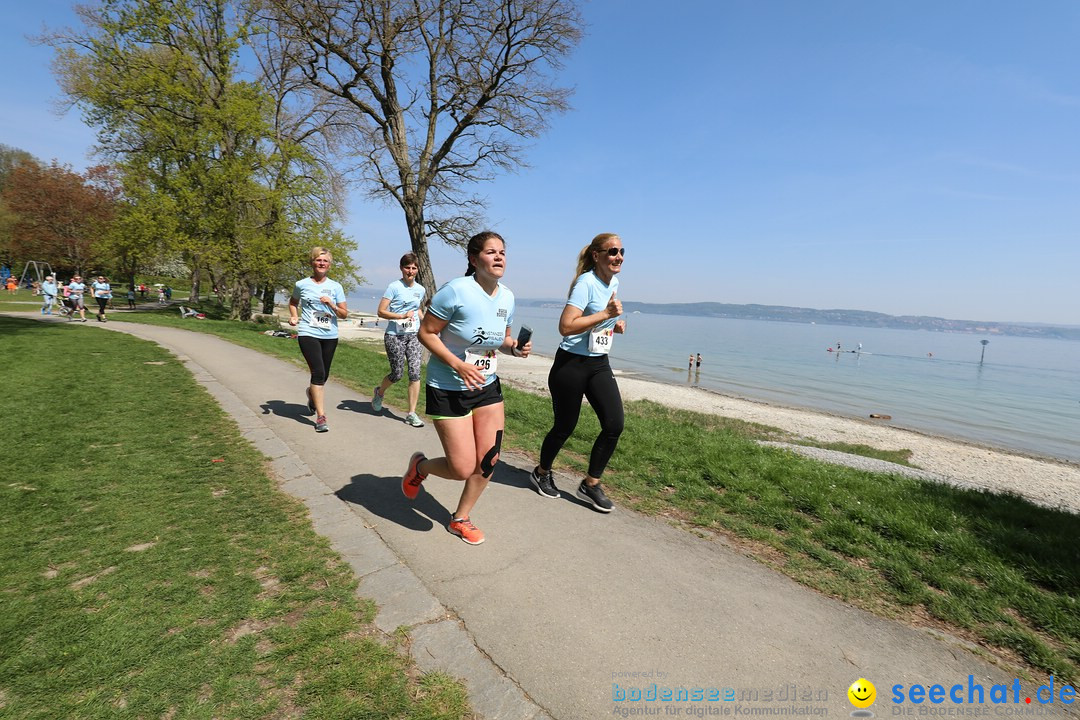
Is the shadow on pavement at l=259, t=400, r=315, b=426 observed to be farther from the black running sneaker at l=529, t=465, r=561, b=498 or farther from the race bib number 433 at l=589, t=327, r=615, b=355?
the race bib number 433 at l=589, t=327, r=615, b=355

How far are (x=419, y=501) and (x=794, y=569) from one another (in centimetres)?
299

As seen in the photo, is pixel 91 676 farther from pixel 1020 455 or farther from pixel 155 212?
pixel 155 212

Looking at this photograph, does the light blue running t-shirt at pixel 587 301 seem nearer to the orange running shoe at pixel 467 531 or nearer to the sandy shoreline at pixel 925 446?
the orange running shoe at pixel 467 531

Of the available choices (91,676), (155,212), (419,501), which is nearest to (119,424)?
(419,501)

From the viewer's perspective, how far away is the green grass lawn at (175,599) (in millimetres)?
1924

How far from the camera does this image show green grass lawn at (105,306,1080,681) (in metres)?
2.76

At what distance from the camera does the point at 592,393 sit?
411cm

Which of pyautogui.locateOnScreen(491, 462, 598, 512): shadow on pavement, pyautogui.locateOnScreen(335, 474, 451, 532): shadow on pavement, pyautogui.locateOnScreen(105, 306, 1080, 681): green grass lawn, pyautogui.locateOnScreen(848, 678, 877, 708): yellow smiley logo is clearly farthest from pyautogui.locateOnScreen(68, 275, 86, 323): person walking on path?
pyautogui.locateOnScreen(848, 678, 877, 708): yellow smiley logo

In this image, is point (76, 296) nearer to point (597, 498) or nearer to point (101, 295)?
point (101, 295)

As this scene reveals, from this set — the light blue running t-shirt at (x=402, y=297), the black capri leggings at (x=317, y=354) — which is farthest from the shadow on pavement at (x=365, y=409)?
the light blue running t-shirt at (x=402, y=297)

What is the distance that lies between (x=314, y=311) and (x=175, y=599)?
13.4 feet

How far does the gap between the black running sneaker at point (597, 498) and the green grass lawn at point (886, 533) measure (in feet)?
1.07

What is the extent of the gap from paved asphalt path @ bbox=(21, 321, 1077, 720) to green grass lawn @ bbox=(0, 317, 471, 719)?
9.4 inches

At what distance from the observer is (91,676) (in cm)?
196
